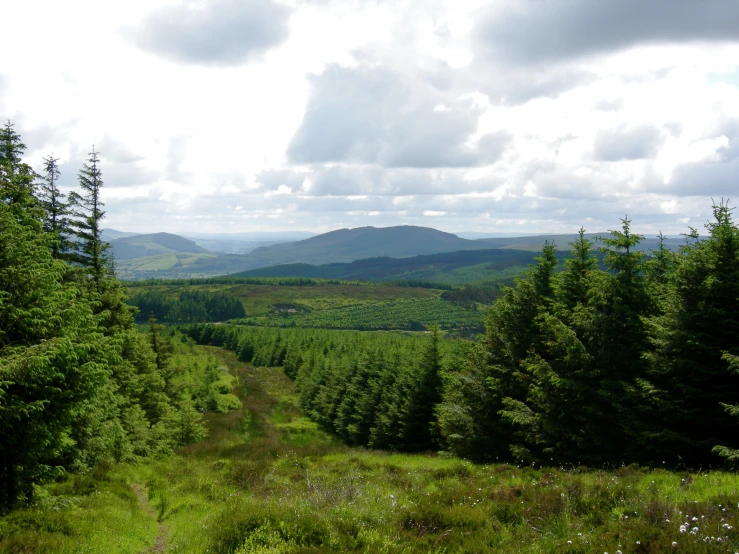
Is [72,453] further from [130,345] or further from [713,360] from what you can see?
[713,360]

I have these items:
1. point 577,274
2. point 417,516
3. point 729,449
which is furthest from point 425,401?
point 417,516

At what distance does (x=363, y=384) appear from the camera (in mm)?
46000

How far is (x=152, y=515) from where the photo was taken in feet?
46.3

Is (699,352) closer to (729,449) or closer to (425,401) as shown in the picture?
(729,449)

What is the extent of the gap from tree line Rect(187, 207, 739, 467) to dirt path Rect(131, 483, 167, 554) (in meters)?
12.6

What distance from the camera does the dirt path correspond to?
10.8 metres

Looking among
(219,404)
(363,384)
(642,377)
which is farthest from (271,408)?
(642,377)

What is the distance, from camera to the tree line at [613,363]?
507 inches

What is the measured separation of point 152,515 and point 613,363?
53.7 feet

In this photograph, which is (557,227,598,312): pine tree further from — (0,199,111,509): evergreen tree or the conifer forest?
(0,199,111,509): evergreen tree

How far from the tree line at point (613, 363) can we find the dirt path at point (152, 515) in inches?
496

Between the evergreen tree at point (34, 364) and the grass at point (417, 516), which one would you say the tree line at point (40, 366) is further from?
the grass at point (417, 516)

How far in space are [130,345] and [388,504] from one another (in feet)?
77.9

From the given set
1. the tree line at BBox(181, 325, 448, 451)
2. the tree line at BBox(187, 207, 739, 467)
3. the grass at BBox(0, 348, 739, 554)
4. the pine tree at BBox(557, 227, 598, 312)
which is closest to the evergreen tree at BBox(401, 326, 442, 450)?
the tree line at BBox(181, 325, 448, 451)
